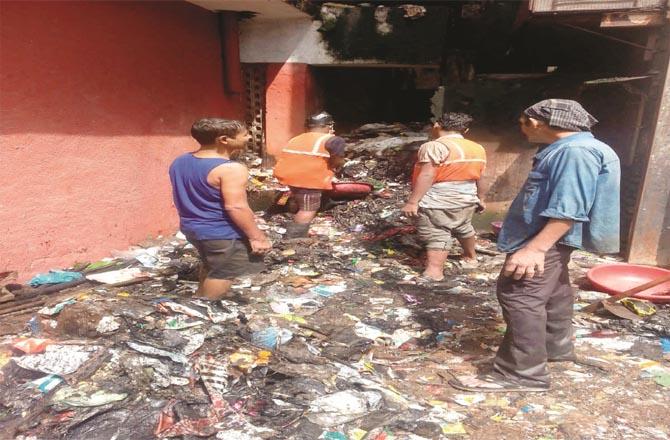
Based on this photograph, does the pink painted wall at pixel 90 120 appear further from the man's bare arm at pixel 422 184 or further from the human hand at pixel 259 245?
the man's bare arm at pixel 422 184

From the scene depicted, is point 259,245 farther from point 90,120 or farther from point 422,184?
point 90,120

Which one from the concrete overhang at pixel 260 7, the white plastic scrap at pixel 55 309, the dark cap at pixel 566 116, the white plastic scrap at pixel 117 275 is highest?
the concrete overhang at pixel 260 7

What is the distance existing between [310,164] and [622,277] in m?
3.50

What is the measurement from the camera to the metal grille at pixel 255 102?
24.6 feet

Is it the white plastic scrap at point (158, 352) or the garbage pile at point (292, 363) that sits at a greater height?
the white plastic scrap at point (158, 352)

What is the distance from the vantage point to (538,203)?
8.59ft

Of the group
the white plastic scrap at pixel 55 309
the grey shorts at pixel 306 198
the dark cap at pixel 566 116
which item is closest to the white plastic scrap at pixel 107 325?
the white plastic scrap at pixel 55 309

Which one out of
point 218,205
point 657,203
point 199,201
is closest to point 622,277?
point 657,203

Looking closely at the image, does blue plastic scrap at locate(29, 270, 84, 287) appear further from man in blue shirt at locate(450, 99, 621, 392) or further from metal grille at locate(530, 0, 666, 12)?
metal grille at locate(530, 0, 666, 12)

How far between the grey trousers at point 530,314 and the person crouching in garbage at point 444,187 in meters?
1.72

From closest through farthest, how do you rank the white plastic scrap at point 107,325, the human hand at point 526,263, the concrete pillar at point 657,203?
the human hand at point 526,263
the white plastic scrap at point 107,325
the concrete pillar at point 657,203

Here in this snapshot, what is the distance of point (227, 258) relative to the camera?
3611 millimetres

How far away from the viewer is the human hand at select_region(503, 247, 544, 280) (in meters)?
2.56

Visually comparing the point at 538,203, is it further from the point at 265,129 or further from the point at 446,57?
the point at 265,129
